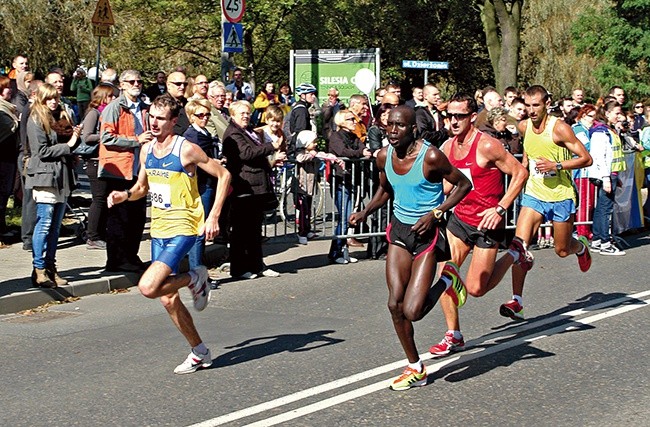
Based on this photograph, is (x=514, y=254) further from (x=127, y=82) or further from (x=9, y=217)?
(x=9, y=217)

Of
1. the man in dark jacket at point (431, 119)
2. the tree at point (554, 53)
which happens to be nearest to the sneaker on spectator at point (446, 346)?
the man in dark jacket at point (431, 119)

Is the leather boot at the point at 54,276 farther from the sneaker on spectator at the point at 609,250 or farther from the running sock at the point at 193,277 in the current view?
the sneaker on spectator at the point at 609,250

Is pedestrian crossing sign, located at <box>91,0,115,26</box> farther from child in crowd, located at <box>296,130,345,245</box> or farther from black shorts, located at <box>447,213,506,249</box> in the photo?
black shorts, located at <box>447,213,506,249</box>

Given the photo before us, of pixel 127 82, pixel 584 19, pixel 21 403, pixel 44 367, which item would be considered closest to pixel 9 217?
pixel 127 82

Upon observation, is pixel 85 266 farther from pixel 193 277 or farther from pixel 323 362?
pixel 323 362

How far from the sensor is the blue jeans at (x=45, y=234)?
10977mm

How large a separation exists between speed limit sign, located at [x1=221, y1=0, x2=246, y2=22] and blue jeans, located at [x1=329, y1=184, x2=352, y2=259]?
2.68 m

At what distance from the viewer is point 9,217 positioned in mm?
15336

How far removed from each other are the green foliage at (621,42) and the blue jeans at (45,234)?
34580 mm

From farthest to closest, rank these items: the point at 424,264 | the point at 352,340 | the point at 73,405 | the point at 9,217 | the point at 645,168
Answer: the point at 645,168 → the point at 9,217 → the point at 352,340 → the point at 424,264 → the point at 73,405

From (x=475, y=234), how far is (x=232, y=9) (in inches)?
262

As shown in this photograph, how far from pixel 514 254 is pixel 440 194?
1804 mm

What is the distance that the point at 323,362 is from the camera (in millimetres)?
8320

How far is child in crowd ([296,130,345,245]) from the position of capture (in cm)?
1337
